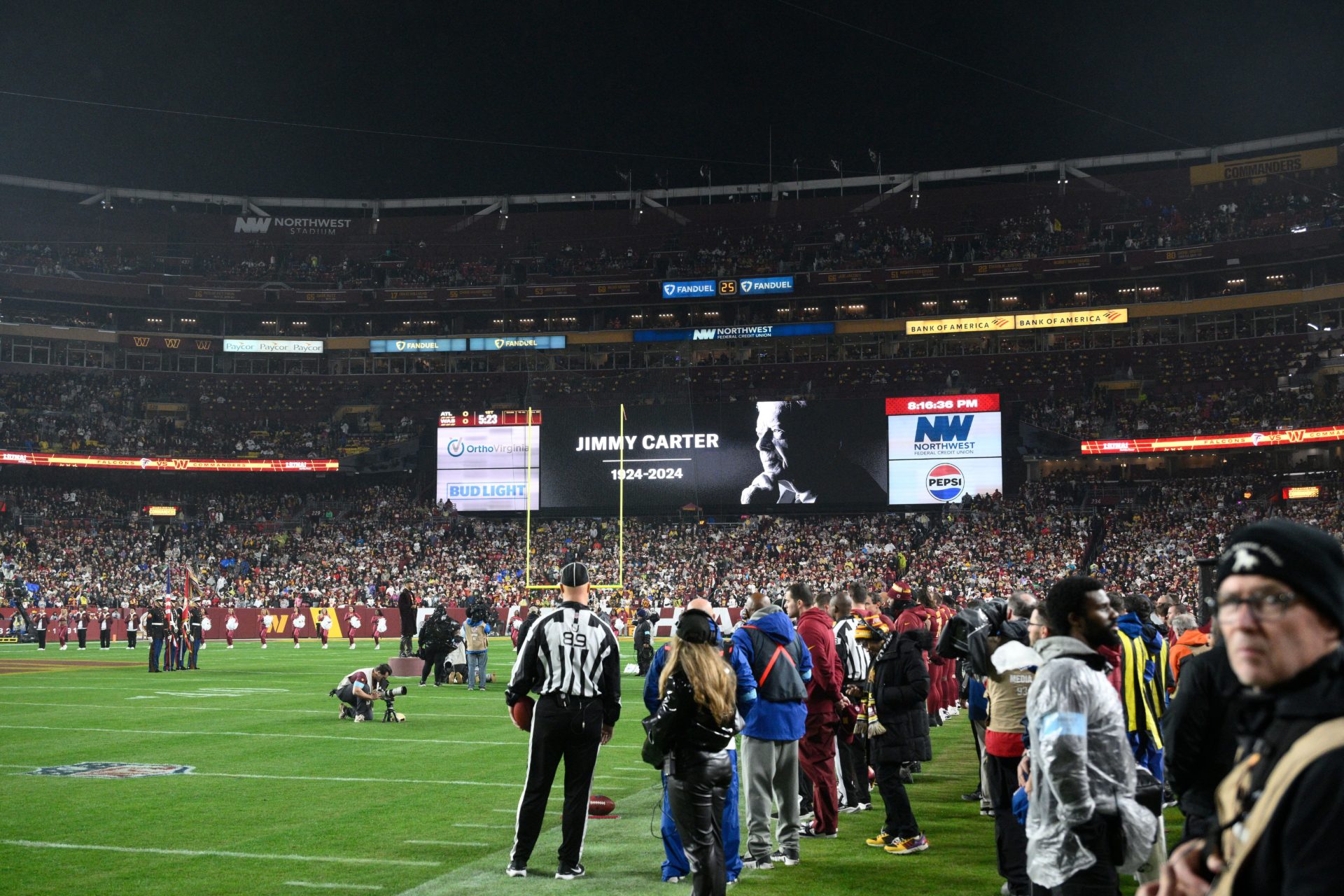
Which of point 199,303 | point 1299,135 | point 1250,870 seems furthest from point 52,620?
point 1299,135

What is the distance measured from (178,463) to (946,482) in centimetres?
3713

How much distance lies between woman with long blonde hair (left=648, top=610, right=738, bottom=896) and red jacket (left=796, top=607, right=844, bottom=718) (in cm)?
271

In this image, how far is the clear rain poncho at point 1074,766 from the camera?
14.1ft

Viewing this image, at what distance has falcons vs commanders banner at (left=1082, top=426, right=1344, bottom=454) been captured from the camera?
147 feet

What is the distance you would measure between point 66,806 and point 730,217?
57.9 m

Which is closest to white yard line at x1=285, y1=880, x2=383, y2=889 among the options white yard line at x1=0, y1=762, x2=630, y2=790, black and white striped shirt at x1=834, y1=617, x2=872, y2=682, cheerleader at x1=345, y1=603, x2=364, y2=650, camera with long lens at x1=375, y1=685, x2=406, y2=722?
white yard line at x1=0, y1=762, x2=630, y2=790

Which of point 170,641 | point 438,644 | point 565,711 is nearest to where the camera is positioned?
point 565,711

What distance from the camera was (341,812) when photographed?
1011 centimetres

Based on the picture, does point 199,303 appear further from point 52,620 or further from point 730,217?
point 730,217

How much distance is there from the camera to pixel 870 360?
5600 centimetres

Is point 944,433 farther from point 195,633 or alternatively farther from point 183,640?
point 183,640

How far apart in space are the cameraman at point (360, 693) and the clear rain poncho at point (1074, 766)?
1401 centimetres

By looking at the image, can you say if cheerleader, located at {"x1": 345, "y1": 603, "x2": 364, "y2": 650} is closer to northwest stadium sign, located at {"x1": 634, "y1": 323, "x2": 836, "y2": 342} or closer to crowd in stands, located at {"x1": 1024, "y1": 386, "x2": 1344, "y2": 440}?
northwest stadium sign, located at {"x1": 634, "y1": 323, "x2": 836, "y2": 342}

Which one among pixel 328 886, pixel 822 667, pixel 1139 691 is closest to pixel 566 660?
pixel 328 886
